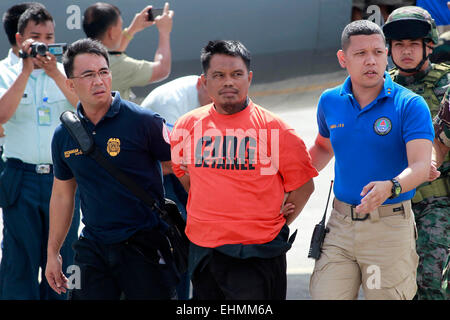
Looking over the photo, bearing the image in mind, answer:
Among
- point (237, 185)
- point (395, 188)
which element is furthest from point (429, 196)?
point (237, 185)

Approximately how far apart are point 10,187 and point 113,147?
1.58 metres

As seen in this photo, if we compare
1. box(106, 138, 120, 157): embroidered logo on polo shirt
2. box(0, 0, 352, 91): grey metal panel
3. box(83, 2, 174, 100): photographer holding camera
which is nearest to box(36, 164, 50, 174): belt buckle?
box(83, 2, 174, 100): photographer holding camera

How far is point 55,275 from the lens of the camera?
440cm

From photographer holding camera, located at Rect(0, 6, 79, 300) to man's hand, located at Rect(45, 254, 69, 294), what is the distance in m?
1.19

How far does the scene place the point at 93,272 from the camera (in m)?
4.22

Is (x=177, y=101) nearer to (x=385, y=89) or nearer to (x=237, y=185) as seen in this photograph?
(x=237, y=185)

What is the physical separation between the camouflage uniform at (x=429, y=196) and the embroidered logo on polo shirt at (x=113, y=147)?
1724 millimetres

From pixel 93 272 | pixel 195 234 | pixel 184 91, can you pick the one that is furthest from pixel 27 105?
pixel 195 234

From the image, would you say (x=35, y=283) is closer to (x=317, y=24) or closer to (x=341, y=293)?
(x=341, y=293)

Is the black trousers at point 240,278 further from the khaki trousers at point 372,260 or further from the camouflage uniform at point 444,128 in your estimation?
the camouflage uniform at point 444,128

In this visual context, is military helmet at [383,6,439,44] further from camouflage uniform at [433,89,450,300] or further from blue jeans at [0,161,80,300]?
blue jeans at [0,161,80,300]

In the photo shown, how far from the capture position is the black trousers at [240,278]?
387 centimetres

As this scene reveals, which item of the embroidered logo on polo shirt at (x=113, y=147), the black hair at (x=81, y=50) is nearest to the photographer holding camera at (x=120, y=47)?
the black hair at (x=81, y=50)

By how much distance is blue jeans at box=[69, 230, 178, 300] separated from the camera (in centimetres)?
420
